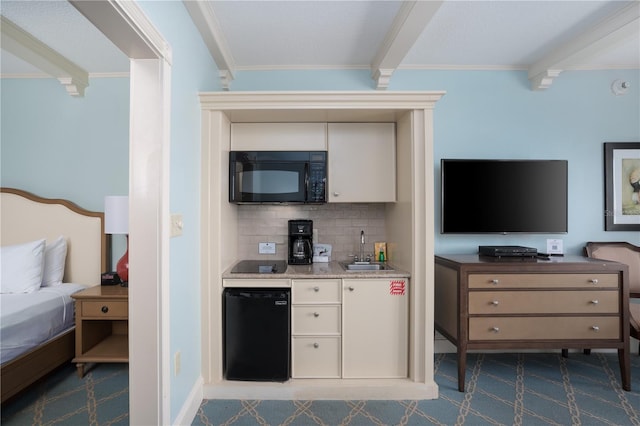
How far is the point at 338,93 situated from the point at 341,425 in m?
2.05

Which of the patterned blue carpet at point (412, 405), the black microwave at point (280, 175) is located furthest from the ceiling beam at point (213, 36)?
the patterned blue carpet at point (412, 405)

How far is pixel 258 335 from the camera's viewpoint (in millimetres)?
2229

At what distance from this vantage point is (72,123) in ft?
9.46

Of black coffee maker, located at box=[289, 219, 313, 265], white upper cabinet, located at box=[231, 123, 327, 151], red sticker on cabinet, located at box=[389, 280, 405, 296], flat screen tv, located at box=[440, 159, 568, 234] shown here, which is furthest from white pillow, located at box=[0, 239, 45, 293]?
flat screen tv, located at box=[440, 159, 568, 234]

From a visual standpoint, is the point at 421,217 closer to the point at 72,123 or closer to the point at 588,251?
the point at 588,251

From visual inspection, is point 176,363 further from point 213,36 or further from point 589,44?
point 589,44

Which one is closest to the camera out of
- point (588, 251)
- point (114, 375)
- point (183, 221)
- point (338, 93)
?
point (183, 221)

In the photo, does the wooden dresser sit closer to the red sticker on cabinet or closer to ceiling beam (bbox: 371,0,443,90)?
the red sticker on cabinet

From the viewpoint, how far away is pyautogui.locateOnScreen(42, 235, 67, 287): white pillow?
2717mm

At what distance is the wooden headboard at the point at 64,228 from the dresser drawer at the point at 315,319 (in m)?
1.75

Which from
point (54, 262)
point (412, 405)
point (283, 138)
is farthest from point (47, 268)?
point (412, 405)

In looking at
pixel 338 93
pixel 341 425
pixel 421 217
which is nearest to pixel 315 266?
pixel 421 217

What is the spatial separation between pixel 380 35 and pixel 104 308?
2755mm

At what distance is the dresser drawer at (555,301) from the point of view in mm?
2299
